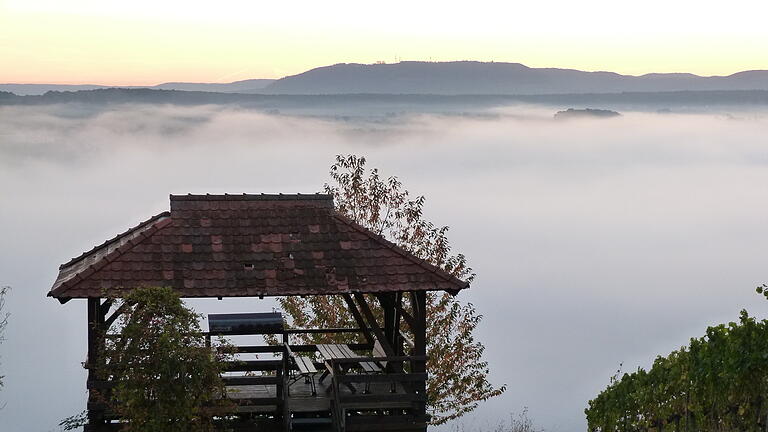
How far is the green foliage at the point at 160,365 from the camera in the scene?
11.8 m

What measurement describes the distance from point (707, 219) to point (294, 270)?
524 ft

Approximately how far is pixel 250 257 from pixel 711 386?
7.47m

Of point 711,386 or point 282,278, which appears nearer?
point 711,386

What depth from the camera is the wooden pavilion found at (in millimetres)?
13781

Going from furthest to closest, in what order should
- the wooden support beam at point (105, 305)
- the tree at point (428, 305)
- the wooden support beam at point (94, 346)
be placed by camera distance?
the tree at point (428, 305), the wooden support beam at point (105, 305), the wooden support beam at point (94, 346)

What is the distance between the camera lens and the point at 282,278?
1409 cm

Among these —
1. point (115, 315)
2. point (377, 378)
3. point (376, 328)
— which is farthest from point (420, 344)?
point (115, 315)

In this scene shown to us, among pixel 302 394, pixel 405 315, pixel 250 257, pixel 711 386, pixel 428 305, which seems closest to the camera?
pixel 711 386

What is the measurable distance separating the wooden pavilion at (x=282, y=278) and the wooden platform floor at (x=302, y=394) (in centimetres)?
2

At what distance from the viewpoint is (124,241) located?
605 inches

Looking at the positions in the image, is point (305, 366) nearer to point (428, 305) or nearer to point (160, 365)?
point (160, 365)

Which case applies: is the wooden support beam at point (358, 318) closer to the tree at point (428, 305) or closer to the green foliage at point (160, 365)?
the green foliage at point (160, 365)

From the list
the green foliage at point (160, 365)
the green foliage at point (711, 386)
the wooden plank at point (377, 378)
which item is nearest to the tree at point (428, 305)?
the wooden plank at point (377, 378)

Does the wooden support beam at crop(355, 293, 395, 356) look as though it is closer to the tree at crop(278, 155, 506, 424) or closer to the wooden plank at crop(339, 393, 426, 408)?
the wooden plank at crop(339, 393, 426, 408)
